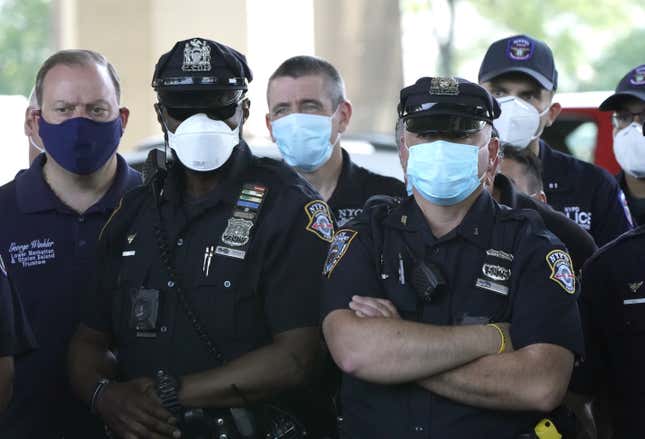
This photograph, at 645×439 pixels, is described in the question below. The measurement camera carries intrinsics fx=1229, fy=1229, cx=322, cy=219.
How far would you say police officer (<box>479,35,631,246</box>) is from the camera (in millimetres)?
5414

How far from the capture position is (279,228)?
407 centimetres

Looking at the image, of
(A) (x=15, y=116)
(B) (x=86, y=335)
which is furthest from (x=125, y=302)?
(A) (x=15, y=116)

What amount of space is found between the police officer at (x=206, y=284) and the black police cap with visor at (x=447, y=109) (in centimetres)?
50

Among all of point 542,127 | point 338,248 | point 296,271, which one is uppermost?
point 542,127

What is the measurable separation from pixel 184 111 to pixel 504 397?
56.6 inches

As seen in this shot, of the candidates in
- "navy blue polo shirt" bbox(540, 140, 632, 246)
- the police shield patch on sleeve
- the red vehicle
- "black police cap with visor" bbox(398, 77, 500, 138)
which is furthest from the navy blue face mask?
the red vehicle

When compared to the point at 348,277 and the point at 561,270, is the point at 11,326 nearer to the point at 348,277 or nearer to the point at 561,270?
the point at 348,277

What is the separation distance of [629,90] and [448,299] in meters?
2.45

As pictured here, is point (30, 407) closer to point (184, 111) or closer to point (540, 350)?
point (184, 111)

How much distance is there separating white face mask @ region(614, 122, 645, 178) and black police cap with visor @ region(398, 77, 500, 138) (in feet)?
6.22

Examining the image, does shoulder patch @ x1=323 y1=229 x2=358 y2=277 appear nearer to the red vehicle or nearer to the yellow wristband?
the yellow wristband

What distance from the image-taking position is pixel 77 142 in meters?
4.70

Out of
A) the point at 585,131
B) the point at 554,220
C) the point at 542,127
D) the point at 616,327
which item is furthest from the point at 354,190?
the point at 585,131

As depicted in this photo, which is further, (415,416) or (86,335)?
(86,335)
